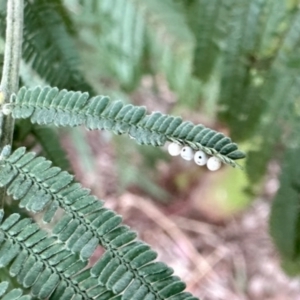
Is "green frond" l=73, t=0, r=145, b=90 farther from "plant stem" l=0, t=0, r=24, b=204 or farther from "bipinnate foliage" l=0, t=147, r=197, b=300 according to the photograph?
"bipinnate foliage" l=0, t=147, r=197, b=300

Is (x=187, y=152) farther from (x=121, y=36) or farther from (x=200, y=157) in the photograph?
(x=121, y=36)

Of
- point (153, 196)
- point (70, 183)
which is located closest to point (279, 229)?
point (70, 183)

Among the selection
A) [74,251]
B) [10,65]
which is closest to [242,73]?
[10,65]

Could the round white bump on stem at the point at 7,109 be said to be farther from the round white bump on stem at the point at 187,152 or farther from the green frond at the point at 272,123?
the green frond at the point at 272,123

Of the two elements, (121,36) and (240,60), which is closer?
(240,60)

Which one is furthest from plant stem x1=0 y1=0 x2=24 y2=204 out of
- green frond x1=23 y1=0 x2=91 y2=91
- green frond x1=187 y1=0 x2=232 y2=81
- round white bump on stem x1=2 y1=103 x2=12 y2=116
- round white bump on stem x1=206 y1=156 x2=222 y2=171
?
green frond x1=187 y1=0 x2=232 y2=81

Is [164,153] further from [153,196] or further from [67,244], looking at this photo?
[67,244]
